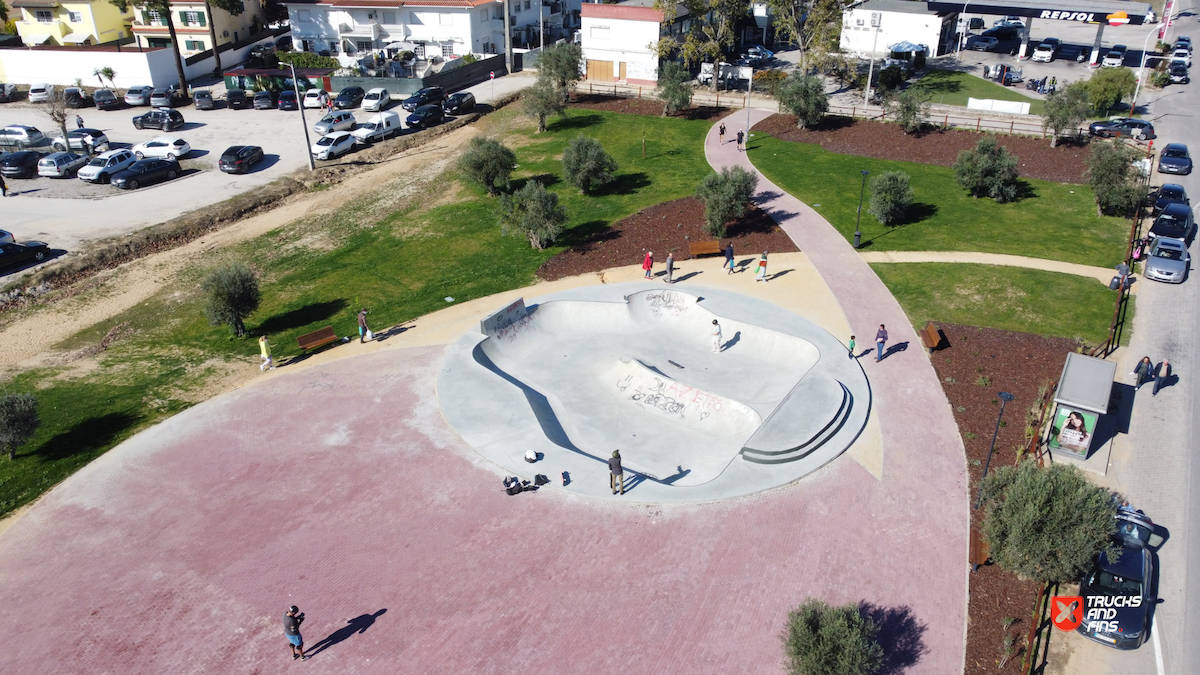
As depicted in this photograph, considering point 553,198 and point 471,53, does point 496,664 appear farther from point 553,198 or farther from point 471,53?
point 471,53

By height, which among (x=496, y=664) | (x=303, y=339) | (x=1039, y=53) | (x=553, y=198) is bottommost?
Answer: (x=496, y=664)

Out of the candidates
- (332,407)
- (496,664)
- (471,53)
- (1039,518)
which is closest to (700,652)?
(496,664)

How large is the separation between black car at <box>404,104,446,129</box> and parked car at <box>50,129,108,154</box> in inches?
844

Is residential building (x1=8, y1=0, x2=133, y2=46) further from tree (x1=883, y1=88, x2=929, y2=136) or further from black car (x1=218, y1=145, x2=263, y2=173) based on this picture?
tree (x1=883, y1=88, x2=929, y2=136)

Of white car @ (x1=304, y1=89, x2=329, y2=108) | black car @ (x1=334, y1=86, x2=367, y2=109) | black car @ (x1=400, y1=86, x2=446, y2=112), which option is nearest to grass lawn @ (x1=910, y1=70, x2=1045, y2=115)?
black car @ (x1=400, y1=86, x2=446, y2=112)

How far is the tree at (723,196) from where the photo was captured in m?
37.2

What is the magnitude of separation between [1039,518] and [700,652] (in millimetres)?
8671

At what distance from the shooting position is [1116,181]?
125 ft

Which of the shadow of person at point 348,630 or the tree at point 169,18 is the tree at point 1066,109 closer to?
the shadow of person at point 348,630

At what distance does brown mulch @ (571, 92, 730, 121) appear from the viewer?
57.1m

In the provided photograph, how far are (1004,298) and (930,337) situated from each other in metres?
5.55

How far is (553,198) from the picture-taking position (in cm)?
3778

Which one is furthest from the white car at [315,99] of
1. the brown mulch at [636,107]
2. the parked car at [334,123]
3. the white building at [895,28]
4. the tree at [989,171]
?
the tree at [989,171]

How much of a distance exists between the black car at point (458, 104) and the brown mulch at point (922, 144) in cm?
2250
